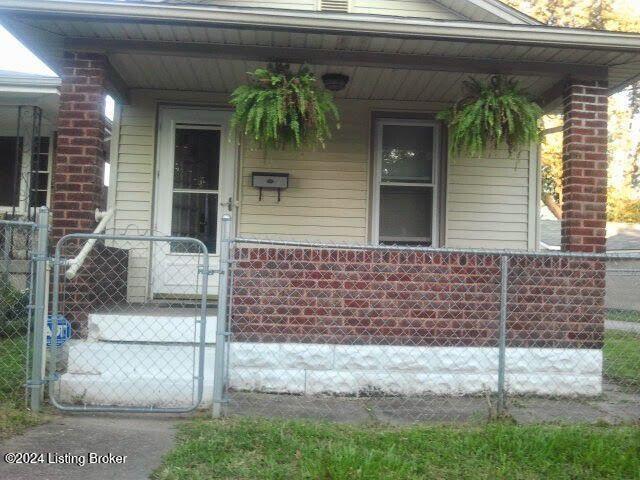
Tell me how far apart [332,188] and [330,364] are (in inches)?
91.1

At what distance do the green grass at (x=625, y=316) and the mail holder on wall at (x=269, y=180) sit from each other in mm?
4003

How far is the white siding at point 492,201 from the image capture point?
22.7ft

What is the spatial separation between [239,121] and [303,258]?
140cm

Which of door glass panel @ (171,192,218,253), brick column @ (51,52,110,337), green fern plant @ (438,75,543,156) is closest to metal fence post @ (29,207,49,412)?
brick column @ (51,52,110,337)

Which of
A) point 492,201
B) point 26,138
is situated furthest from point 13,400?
point 26,138

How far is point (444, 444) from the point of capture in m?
3.98

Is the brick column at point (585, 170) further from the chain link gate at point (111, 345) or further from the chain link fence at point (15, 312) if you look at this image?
the chain link fence at point (15, 312)

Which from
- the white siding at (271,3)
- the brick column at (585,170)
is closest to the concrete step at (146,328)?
the brick column at (585,170)

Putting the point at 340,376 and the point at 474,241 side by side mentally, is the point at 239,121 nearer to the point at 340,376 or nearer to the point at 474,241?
the point at 340,376

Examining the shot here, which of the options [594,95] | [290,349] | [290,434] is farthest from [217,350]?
[594,95]

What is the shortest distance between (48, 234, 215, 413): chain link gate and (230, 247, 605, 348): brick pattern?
1.93 ft

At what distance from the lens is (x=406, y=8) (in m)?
7.17

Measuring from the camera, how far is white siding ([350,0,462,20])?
7.17m

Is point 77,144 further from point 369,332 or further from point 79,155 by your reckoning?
point 369,332
